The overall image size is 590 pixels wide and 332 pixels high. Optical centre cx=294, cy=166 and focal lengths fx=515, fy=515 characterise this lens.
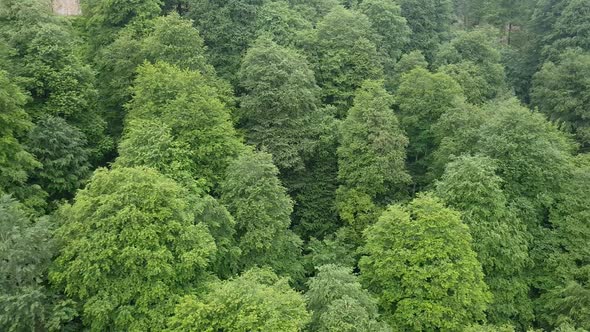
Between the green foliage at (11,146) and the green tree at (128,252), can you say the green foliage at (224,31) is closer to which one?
the green foliage at (11,146)

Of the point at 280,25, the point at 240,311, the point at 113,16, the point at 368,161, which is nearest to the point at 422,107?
the point at 368,161

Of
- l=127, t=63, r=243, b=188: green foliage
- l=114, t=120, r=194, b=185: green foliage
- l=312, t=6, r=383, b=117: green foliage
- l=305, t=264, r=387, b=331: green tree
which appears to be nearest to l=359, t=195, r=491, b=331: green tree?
l=305, t=264, r=387, b=331: green tree

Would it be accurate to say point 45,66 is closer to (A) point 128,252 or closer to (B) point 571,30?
(A) point 128,252

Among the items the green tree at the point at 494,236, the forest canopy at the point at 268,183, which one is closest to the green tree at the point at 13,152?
the forest canopy at the point at 268,183

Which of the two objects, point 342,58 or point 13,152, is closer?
point 13,152

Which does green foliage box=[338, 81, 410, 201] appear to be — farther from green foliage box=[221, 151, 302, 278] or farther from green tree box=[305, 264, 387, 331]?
green tree box=[305, 264, 387, 331]

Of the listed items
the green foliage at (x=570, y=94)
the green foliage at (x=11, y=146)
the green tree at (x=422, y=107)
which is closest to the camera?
the green foliage at (x=11, y=146)

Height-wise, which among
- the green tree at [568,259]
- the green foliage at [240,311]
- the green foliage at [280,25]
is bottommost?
the green tree at [568,259]
